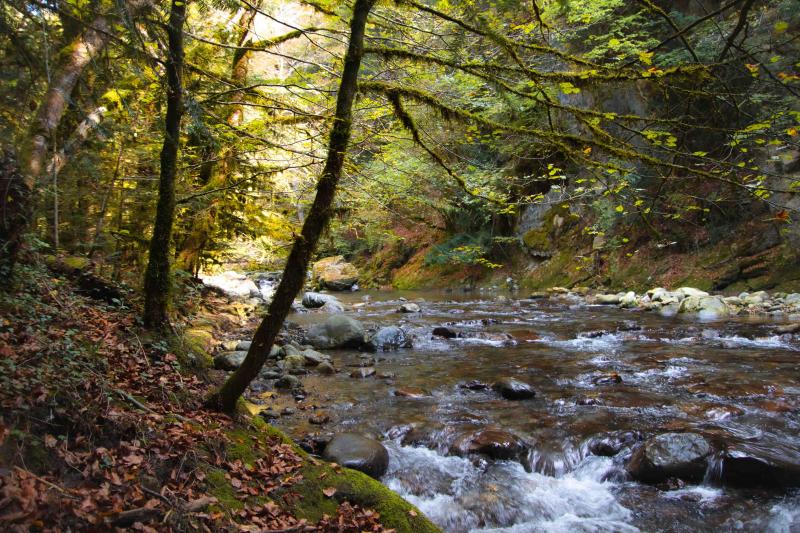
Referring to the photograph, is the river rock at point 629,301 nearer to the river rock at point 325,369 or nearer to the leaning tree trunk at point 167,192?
the river rock at point 325,369

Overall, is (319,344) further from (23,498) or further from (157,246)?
(23,498)

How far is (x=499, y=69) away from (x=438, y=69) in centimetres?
96

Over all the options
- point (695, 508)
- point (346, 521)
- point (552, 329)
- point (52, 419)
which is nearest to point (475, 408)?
point (695, 508)

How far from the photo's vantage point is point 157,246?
179 inches

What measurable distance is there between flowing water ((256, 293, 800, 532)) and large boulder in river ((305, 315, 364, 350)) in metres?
0.52

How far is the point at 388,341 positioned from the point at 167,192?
7177 millimetres

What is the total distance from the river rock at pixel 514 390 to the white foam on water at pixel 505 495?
1813 millimetres

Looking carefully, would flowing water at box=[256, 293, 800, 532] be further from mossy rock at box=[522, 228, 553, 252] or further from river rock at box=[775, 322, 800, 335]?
mossy rock at box=[522, 228, 553, 252]

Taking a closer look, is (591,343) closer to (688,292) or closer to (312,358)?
(688,292)

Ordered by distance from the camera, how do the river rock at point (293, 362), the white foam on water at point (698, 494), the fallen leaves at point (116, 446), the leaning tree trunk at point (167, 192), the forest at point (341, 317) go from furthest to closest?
the river rock at point (293, 362), the white foam on water at point (698, 494), the leaning tree trunk at point (167, 192), the forest at point (341, 317), the fallen leaves at point (116, 446)

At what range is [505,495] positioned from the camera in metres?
4.57

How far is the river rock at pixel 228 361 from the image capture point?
7.40 m

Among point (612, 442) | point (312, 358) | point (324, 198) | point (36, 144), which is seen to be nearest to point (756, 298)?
point (612, 442)

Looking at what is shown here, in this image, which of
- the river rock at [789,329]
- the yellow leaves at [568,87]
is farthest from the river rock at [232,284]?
the river rock at [789,329]
